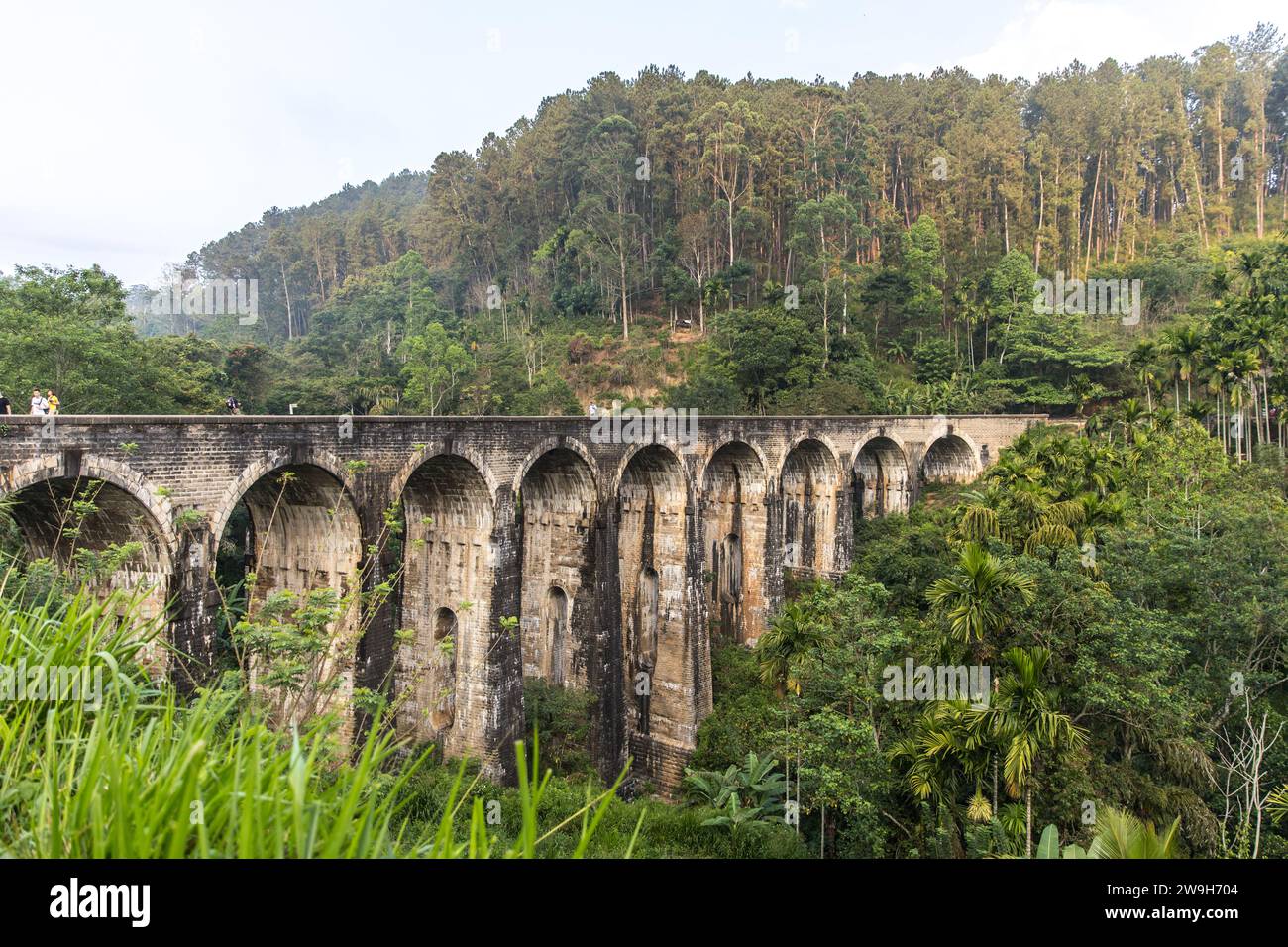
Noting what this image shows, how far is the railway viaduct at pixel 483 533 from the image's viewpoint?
1048cm

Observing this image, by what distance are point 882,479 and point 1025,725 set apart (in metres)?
22.6

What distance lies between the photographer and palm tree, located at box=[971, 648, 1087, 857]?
10.4 meters

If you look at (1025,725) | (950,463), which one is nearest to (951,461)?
(950,463)

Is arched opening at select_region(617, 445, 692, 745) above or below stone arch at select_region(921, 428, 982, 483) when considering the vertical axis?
below

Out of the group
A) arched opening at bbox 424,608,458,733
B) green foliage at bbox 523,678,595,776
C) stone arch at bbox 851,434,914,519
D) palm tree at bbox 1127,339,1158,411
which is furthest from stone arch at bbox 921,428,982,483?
arched opening at bbox 424,608,458,733

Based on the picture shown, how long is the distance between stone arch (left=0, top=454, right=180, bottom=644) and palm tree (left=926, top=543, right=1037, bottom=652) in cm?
1111

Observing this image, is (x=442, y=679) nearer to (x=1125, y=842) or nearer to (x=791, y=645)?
(x=791, y=645)

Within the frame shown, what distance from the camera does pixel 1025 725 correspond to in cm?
1065

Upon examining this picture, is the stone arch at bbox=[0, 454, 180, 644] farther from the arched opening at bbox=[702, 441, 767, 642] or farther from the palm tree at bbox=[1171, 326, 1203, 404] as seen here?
the palm tree at bbox=[1171, 326, 1203, 404]

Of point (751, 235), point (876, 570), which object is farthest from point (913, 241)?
point (876, 570)

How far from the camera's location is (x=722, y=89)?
5462cm

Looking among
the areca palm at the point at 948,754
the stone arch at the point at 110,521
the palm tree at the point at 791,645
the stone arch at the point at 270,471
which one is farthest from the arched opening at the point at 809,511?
the stone arch at the point at 110,521

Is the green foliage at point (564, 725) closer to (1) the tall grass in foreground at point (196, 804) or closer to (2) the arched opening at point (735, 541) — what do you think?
(2) the arched opening at point (735, 541)
